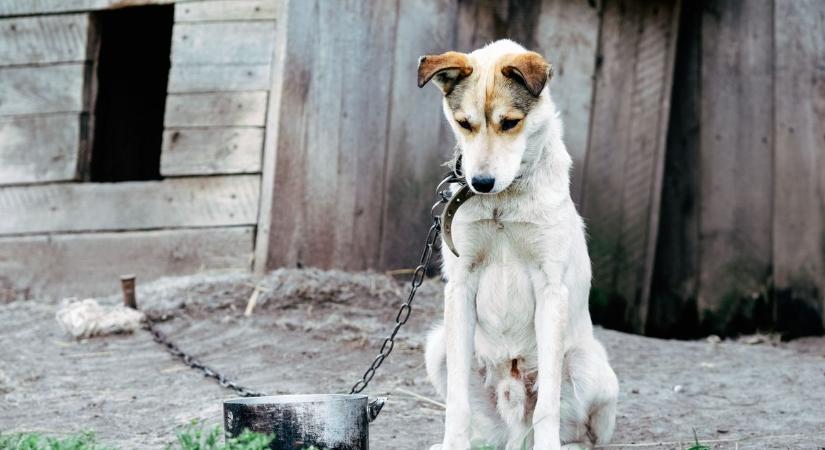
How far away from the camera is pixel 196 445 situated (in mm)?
3008

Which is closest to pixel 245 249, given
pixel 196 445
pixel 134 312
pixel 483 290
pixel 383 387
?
pixel 134 312

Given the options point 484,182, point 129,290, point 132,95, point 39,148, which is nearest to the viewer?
point 484,182

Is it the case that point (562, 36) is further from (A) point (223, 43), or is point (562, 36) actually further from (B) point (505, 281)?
(B) point (505, 281)

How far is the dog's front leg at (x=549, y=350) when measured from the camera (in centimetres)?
364

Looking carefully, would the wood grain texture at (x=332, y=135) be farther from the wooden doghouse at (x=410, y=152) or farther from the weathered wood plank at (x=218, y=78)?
the weathered wood plank at (x=218, y=78)

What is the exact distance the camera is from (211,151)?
6.76 metres

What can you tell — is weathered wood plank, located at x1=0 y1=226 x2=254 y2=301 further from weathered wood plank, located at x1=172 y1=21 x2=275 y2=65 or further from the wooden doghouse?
weathered wood plank, located at x1=172 y1=21 x2=275 y2=65

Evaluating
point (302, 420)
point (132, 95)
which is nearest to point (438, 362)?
point (302, 420)

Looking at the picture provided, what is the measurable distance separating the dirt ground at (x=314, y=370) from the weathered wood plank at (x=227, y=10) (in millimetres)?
1752

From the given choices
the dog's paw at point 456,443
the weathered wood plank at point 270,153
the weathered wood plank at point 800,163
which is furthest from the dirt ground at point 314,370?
the dog's paw at point 456,443

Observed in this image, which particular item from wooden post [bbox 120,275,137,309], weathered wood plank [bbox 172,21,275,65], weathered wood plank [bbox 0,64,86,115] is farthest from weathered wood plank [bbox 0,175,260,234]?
weathered wood plank [bbox 172,21,275,65]

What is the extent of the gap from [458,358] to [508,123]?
892 millimetres

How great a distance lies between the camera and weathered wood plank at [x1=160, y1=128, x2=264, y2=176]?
669cm

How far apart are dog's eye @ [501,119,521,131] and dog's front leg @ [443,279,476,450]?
61 cm
